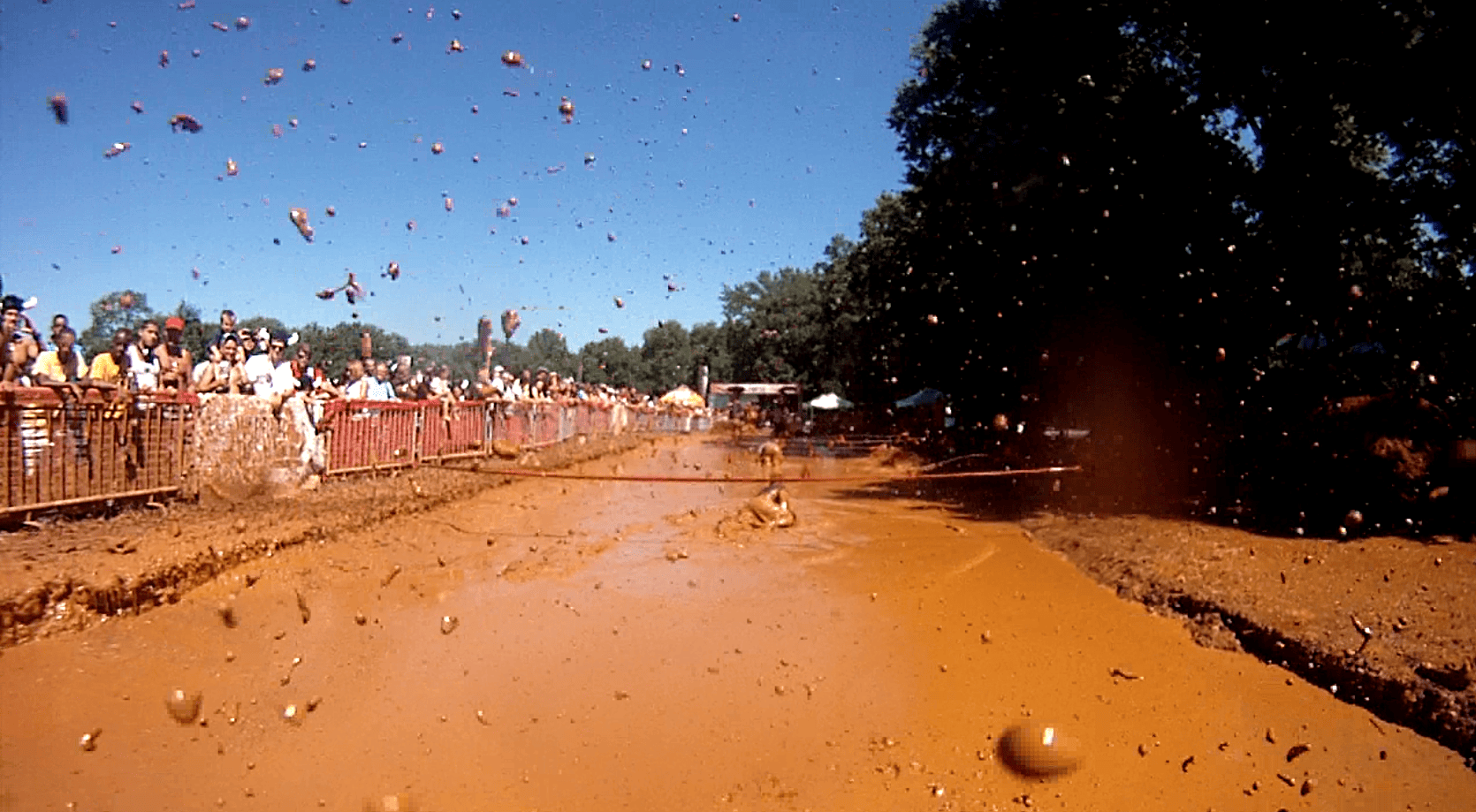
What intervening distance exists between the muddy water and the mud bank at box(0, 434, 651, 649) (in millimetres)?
162

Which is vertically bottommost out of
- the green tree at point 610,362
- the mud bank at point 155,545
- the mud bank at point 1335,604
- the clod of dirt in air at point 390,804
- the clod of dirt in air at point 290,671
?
the clod of dirt in air at point 390,804

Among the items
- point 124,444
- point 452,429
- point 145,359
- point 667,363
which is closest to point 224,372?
point 145,359

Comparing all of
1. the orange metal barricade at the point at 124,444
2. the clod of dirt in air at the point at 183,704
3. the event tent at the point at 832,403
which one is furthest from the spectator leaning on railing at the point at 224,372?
the event tent at the point at 832,403

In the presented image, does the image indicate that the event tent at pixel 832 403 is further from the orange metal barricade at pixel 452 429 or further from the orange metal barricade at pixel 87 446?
the orange metal barricade at pixel 87 446

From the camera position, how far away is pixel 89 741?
409 centimetres

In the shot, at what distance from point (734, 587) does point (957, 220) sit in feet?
39.4

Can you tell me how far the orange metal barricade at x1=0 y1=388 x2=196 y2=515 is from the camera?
662 centimetres

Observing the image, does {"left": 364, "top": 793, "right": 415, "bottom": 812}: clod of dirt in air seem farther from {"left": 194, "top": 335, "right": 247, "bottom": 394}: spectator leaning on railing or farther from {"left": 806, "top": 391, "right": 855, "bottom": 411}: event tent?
{"left": 806, "top": 391, "right": 855, "bottom": 411}: event tent

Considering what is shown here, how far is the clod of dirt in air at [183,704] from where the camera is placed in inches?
174

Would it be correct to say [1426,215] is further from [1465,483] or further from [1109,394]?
[1465,483]

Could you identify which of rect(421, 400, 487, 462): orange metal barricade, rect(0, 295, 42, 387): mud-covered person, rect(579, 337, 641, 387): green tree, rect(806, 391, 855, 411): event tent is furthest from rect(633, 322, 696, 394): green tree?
rect(0, 295, 42, 387): mud-covered person

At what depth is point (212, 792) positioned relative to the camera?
12.0 feet

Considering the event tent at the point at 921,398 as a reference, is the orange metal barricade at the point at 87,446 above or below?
below

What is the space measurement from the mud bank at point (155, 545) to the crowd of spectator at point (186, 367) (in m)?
1.15
